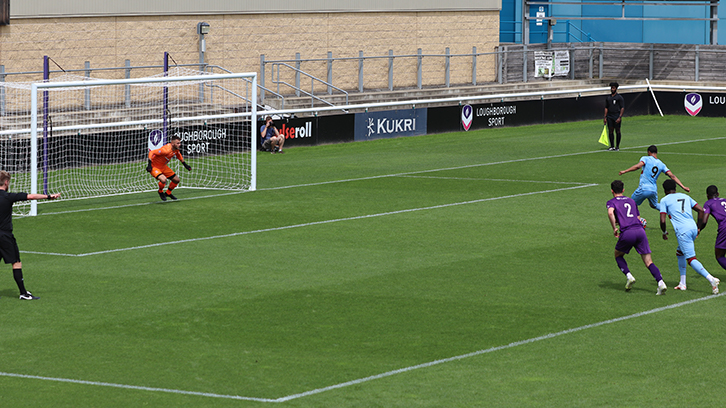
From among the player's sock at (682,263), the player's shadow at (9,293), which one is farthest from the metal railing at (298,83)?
the player's sock at (682,263)

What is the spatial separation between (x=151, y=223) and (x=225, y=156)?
10.6 metres

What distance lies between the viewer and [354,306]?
574 inches

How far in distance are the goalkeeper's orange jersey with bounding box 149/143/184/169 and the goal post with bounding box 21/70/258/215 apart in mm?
1564

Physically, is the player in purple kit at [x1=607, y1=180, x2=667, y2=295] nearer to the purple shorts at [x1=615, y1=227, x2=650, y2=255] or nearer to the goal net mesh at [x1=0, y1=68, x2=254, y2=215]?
the purple shorts at [x1=615, y1=227, x2=650, y2=255]

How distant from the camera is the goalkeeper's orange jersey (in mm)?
24431

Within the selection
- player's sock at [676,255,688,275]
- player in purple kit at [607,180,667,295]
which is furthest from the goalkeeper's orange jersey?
player's sock at [676,255,688,275]

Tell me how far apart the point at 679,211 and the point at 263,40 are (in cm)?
2889

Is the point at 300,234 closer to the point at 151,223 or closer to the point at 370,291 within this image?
the point at 151,223

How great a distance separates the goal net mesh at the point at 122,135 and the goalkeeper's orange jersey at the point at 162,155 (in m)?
1.45

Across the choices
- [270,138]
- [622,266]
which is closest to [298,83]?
[270,138]

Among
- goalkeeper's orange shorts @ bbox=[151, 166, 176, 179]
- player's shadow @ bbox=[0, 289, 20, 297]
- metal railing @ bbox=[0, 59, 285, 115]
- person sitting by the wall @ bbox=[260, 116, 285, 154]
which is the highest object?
metal railing @ bbox=[0, 59, 285, 115]

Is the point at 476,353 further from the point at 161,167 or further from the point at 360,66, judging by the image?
the point at 360,66

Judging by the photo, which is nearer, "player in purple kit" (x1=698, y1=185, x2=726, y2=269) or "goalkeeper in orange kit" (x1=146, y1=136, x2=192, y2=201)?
"player in purple kit" (x1=698, y1=185, x2=726, y2=269)

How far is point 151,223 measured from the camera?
859 inches
